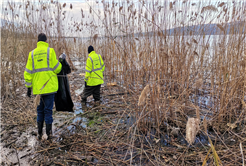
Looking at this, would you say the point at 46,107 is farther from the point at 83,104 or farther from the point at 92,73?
the point at 92,73

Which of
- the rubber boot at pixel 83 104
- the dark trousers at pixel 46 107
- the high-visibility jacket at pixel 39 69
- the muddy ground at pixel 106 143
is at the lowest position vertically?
the muddy ground at pixel 106 143

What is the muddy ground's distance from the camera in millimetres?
1999

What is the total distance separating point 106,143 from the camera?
235cm

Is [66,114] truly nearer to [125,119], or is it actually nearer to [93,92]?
[93,92]

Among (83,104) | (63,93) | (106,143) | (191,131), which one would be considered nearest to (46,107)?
(63,93)

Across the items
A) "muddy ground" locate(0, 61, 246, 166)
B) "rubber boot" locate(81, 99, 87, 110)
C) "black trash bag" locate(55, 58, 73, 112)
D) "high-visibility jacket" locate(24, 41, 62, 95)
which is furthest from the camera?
"rubber boot" locate(81, 99, 87, 110)

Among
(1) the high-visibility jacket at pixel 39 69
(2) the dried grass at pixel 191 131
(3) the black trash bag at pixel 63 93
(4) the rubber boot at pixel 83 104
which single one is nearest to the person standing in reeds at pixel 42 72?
(1) the high-visibility jacket at pixel 39 69

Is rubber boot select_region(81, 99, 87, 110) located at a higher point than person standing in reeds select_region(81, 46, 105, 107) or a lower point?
lower

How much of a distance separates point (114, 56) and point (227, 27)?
3104 millimetres

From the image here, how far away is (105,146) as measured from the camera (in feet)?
7.58

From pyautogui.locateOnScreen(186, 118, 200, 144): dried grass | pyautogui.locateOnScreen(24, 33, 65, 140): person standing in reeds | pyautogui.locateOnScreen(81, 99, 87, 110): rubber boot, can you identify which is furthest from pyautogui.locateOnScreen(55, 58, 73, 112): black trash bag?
pyautogui.locateOnScreen(186, 118, 200, 144): dried grass

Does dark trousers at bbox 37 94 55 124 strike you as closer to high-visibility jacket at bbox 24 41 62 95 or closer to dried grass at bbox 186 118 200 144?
high-visibility jacket at bbox 24 41 62 95

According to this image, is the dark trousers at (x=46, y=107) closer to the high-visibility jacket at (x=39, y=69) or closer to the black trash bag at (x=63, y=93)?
the high-visibility jacket at (x=39, y=69)

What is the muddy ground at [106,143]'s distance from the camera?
6.56 ft
